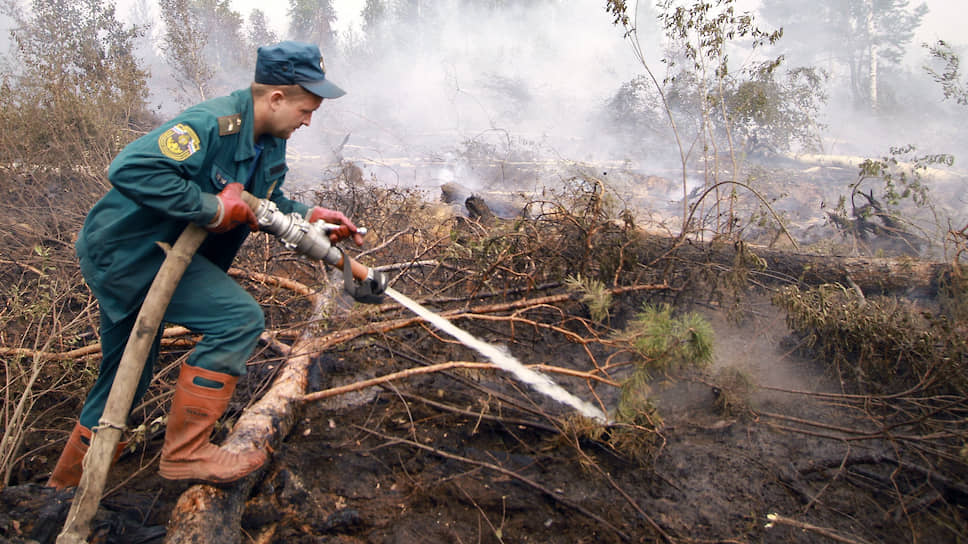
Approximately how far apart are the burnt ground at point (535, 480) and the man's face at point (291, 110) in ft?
5.13

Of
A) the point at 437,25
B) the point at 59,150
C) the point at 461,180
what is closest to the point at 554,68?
the point at 437,25

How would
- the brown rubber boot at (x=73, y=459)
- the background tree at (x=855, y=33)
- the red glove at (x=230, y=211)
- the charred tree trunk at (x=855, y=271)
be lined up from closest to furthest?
the red glove at (x=230, y=211) < the brown rubber boot at (x=73, y=459) < the charred tree trunk at (x=855, y=271) < the background tree at (x=855, y=33)

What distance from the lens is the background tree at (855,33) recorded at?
25.2 m

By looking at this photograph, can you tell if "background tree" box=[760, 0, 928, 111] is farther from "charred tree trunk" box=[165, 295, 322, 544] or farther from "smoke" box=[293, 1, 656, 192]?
"charred tree trunk" box=[165, 295, 322, 544]

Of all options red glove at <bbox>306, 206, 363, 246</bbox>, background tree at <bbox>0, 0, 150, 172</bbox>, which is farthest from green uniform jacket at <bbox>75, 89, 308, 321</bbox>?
background tree at <bbox>0, 0, 150, 172</bbox>

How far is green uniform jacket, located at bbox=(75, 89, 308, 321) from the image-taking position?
5.70 ft

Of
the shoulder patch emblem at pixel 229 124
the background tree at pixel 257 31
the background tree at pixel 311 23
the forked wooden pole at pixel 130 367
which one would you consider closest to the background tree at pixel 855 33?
the background tree at pixel 311 23

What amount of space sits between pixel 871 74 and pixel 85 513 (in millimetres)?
33088

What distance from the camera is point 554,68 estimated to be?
28.5m

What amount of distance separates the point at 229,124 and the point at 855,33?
34.0 m

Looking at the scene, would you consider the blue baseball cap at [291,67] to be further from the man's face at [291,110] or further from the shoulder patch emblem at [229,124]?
the shoulder patch emblem at [229,124]

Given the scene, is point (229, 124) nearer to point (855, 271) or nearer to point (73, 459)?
point (73, 459)

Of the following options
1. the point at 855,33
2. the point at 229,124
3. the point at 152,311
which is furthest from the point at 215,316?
the point at 855,33

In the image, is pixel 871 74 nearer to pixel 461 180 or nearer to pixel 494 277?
pixel 461 180
